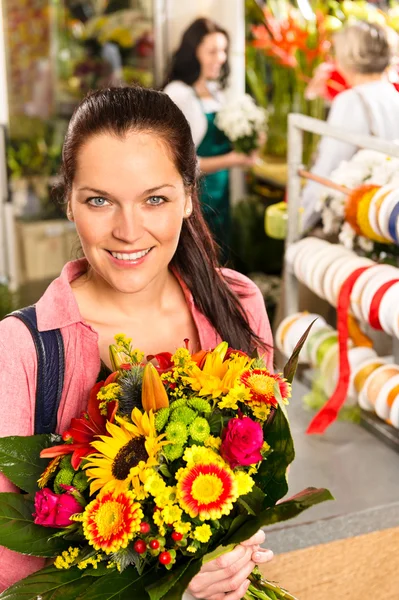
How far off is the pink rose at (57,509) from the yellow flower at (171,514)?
0.39 ft

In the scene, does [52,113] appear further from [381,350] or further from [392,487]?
[392,487]

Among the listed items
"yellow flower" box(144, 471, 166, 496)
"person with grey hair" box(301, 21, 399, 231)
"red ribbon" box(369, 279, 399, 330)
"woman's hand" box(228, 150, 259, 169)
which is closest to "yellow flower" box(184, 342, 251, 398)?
"yellow flower" box(144, 471, 166, 496)

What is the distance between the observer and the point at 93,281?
126cm

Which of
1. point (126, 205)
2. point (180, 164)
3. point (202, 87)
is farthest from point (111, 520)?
point (202, 87)

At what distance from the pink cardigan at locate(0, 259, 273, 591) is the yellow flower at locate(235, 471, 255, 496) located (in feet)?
1.02

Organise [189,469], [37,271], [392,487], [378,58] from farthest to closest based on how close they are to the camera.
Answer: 1. [37,271]
2. [378,58]
3. [392,487]
4. [189,469]

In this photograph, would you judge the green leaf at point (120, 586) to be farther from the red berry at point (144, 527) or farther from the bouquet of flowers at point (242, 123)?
the bouquet of flowers at point (242, 123)

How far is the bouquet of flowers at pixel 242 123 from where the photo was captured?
385cm

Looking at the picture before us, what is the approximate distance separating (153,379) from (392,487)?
104 centimetres

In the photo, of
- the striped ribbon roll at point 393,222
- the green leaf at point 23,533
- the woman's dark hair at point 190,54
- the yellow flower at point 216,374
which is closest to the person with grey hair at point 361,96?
the woman's dark hair at point 190,54

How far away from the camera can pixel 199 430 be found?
95 cm

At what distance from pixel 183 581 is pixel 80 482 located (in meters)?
0.16

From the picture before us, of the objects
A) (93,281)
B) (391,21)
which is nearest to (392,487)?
(93,281)

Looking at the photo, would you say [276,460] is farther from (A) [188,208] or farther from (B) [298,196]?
(B) [298,196]
